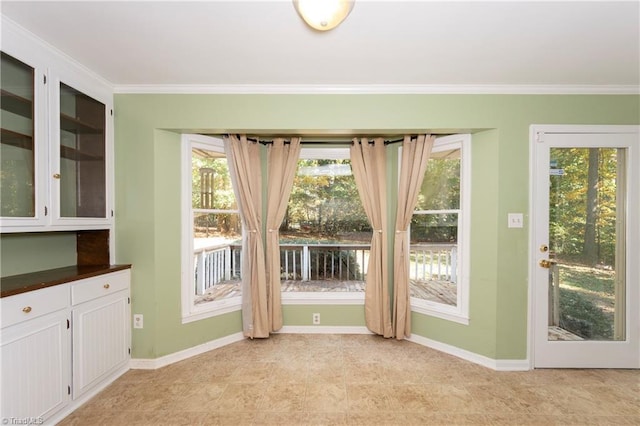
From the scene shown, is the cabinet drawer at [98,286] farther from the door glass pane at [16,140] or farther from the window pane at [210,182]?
the window pane at [210,182]

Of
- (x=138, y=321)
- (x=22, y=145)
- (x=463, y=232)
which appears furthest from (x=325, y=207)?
(x=22, y=145)

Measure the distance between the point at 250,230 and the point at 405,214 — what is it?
5.67 feet

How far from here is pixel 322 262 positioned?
11.7 feet

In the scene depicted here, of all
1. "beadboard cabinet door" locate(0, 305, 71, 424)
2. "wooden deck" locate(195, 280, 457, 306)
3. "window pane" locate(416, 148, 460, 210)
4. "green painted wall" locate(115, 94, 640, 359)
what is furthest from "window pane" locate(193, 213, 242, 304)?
"window pane" locate(416, 148, 460, 210)

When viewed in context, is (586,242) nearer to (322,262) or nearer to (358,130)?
(358,130)

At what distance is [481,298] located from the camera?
8.86ft

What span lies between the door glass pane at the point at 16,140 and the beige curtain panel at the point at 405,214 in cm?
309

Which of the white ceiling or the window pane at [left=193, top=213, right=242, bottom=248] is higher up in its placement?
the white ceiling

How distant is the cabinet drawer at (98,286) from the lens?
80.5 inches

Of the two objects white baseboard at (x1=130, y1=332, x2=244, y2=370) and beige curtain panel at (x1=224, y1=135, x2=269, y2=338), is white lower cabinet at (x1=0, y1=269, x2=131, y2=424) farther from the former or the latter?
beige curtain panel at (x1=224, y1=135, x2=269, y2=338)

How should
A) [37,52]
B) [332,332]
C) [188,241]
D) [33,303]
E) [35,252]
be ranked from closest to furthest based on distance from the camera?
1. [33,303]
2. [37,52]
3. [35,252]
4. [188,241]
5. [332,332]

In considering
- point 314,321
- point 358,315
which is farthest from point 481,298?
point 314,321

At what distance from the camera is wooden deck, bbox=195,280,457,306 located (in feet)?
9.96

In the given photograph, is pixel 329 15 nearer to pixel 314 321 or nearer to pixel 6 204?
pixel 6 204
